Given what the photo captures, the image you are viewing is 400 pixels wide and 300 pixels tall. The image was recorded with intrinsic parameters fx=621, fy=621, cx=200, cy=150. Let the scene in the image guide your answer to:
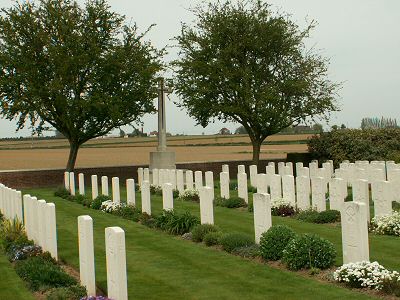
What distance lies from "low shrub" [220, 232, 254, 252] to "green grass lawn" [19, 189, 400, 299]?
0.19m

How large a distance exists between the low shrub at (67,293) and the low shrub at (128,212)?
7.43 m

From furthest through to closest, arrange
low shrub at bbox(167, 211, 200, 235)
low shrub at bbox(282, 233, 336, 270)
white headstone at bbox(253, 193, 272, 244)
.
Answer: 1. low shrub at bbox(167, 211, 200, 235)
2. white headstone at bbox(253, 193, 272, 244)
3. low shrub at bbox(282, 233, 336, 270)

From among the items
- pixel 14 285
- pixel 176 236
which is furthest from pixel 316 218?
pixel 14 285

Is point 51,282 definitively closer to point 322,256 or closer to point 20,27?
point 322,256

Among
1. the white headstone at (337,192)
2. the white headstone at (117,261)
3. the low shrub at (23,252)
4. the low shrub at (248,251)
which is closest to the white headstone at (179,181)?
the white headstone at (337,192)

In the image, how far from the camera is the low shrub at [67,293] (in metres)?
8.11

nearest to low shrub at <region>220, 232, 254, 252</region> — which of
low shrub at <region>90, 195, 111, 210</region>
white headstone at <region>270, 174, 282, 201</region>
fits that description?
white headstone at <region>270, 174, 282, 201</region>

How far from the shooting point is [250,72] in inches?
1203

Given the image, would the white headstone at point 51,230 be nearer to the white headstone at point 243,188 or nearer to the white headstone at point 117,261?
the white headstone at point 117,261

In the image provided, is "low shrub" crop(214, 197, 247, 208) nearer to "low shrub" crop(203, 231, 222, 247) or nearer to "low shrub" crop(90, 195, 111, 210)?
"low shrub" crop(90, 195, 111, 210)

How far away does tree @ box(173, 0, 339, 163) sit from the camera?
30297 millimetres

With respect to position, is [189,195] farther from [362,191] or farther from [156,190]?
[362,191]

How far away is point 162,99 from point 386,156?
423 inches

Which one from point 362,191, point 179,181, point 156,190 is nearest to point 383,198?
point 362,191
